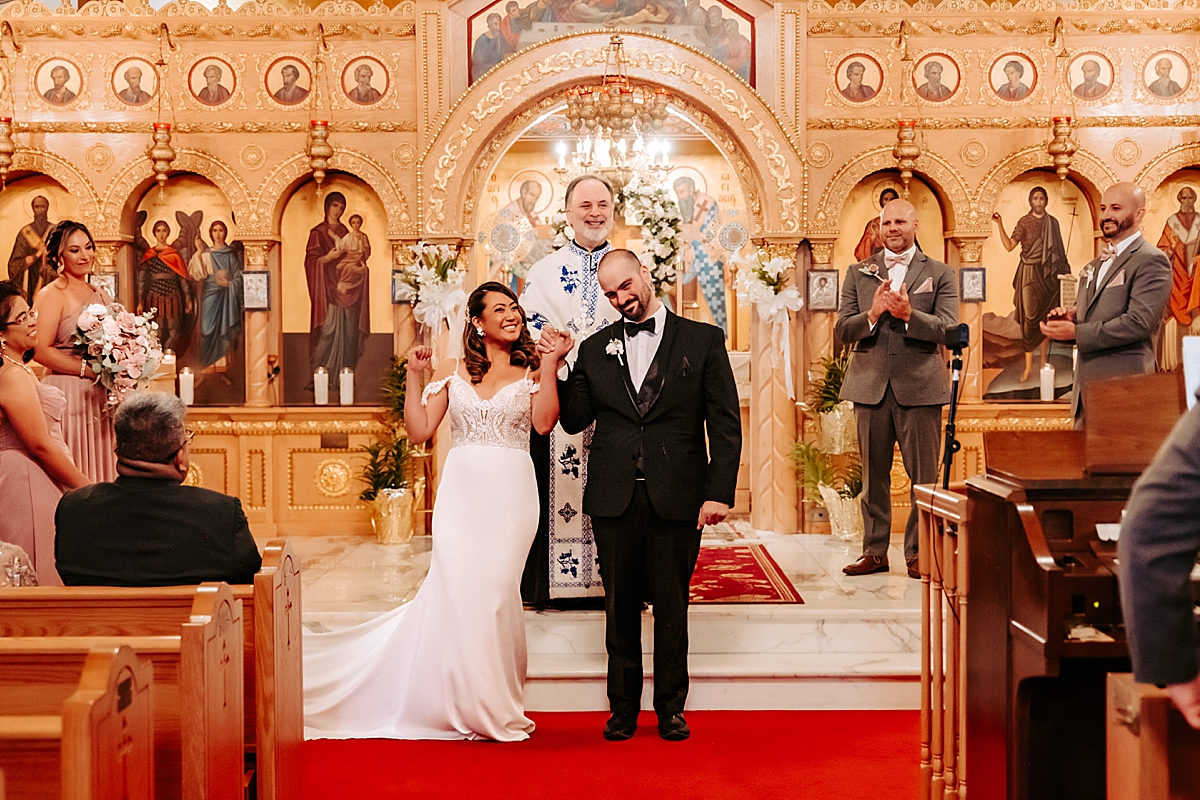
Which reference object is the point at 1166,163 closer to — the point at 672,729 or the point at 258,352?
the point at 672,729

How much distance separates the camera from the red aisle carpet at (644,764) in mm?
4004

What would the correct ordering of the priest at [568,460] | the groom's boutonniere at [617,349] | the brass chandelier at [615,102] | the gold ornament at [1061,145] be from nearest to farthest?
the groom's boutonniere at [617,349] → the priest at [568,460] → the brass chandelier at [615,102] → the gold ornament at [1061,145]

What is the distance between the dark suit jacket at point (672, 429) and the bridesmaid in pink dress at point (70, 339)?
119 inches

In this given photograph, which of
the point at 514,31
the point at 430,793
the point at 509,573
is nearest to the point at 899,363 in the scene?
the point at 509,573

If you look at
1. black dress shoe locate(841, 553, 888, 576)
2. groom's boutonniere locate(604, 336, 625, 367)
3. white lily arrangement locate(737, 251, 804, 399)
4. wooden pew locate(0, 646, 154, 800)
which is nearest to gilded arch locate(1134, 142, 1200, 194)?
white lily arrangement locate(737, 251, 804, 399)

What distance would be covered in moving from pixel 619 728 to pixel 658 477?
115 cm

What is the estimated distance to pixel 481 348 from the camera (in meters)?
4.86

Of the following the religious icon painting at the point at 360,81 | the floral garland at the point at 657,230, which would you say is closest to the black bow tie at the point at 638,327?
the floral garland at the point at 657,230

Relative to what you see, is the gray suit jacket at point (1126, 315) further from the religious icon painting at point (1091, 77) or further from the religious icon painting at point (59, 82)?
the religious icon painting at point (59, 82)

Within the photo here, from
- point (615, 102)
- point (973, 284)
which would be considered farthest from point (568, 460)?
point (973, 284)

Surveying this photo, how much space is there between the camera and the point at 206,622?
2643 millimetres

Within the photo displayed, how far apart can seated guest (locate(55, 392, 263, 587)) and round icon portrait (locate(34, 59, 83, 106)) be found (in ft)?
22.2

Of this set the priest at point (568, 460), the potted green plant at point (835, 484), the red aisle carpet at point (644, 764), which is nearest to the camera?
the red aisle carpet at point (644, 764)

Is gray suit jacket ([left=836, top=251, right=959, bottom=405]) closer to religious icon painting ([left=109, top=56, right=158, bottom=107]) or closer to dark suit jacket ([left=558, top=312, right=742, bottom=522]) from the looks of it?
dark suit jacket ([left=558, top=312, right=742, bottom=522])
